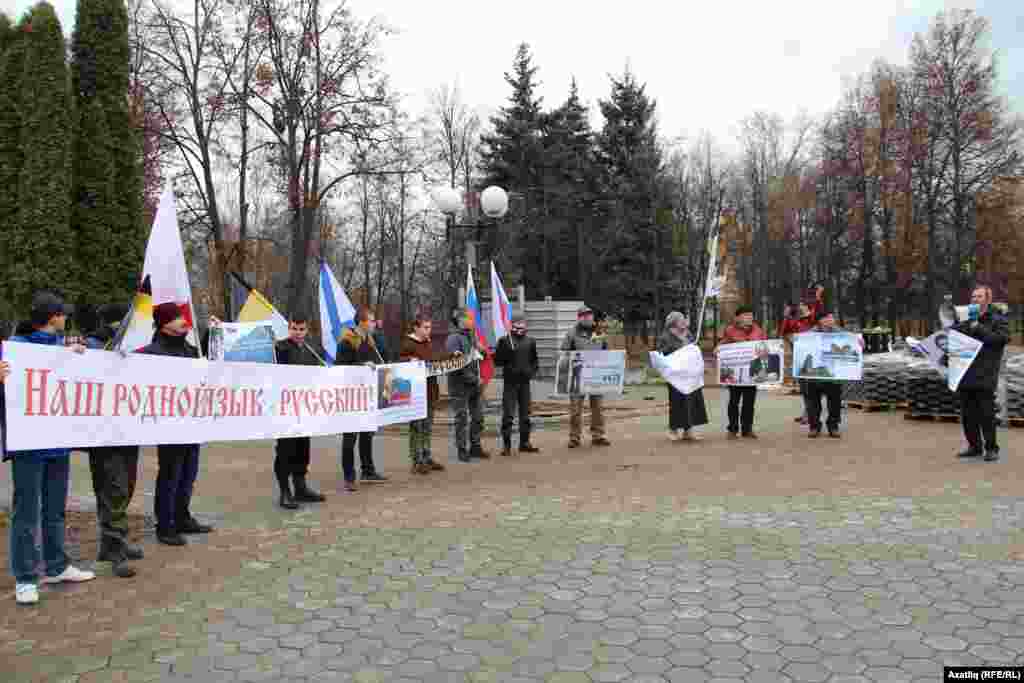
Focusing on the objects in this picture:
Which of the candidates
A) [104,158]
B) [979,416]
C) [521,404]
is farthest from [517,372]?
[104,158]

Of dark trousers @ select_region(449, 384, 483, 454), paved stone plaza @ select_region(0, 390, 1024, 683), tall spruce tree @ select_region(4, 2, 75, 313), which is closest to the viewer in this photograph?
paved stone plaza @ select_region(0, 390, 1024, 683)

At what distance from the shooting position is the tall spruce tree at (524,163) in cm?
4078

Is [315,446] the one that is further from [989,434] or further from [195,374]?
[989,434]

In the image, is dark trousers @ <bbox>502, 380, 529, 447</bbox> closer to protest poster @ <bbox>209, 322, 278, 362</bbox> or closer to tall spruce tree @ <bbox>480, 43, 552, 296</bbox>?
protest poster @ <bbox>209, 322, 278, 362</bbox>

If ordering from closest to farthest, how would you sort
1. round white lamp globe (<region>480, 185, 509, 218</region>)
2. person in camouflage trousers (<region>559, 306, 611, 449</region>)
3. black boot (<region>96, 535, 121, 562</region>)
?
1. black boot (<region>96, 535, 121, 562</region>)
2. person in camouflage trousers (<region>559, 306, 611, 449</region>)
3. round white lamp globe (<region>480, 185, 509, 218</region>)

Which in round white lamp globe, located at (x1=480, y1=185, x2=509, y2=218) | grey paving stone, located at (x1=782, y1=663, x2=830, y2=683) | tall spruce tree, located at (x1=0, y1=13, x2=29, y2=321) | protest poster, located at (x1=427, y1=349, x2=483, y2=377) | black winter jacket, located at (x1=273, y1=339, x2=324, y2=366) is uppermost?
tall spruce tree, located at (x1=0, y1=13, x2=29, y2=321)

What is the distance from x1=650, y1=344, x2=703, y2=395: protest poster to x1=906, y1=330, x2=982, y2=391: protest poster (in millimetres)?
3107

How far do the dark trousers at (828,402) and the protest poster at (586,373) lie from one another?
284 centimetres

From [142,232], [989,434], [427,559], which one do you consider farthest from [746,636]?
[142,232]

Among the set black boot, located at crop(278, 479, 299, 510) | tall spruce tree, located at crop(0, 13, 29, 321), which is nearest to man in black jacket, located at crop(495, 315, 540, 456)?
black boot, located at crop(278, 479, 299, 510)

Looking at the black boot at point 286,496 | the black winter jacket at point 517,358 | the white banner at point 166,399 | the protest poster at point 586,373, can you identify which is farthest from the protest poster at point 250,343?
the protest poster at point 586,373

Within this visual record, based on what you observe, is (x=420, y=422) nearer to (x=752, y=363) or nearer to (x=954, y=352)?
(x=752, y=363)

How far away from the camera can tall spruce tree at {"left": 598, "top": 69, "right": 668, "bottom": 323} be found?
1645 inches

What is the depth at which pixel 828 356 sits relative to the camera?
11617mm
